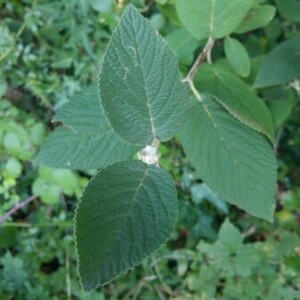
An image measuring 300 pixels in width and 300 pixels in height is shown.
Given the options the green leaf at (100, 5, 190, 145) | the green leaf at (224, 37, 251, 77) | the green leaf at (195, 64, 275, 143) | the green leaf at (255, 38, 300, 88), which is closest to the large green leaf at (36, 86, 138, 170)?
the green leaf at (100, 5, 190, 145)

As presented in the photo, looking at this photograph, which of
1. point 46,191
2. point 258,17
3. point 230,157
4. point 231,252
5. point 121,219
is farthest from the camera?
point 231,252

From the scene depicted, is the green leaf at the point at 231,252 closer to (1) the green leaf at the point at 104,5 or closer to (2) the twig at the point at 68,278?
(2) the twig at the point at 68,278

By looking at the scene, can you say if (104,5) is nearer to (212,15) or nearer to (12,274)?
(212,15)

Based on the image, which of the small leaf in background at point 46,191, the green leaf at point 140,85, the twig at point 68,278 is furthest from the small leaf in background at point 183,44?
the twig at point 68,278

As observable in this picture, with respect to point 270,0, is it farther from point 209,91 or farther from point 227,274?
point 227,274

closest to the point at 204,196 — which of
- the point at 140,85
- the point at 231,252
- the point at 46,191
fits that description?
the point at 231,252

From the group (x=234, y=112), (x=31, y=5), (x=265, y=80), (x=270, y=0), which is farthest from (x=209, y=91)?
(x=31, y=5)
